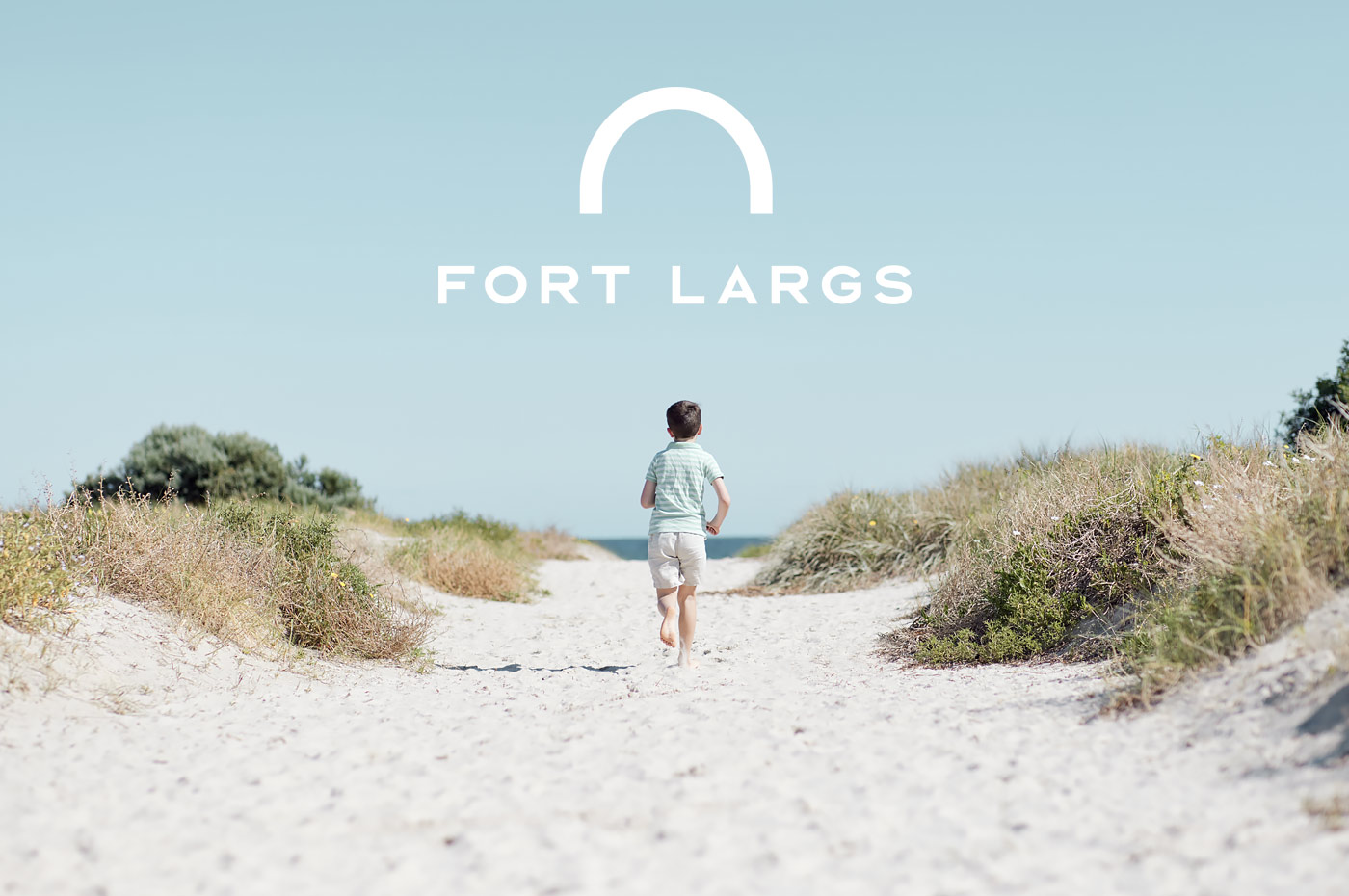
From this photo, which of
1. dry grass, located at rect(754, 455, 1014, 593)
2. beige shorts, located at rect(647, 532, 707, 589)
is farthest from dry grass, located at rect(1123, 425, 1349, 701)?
dry grass, located at rect(754, 455, 1014, 593)

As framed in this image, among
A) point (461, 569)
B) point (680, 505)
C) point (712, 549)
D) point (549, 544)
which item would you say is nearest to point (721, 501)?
point (680, 505)

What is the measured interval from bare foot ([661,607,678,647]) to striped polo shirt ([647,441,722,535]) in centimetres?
67

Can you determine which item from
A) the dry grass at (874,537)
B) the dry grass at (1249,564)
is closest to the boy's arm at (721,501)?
the dry grass at (1249,564)

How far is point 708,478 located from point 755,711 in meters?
2.32

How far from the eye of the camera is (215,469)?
2133cm

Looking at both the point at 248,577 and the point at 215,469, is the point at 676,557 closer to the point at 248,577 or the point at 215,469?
the point at 248,577

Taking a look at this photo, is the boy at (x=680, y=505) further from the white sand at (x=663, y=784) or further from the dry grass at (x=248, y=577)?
the dry grass at (x=248, y=577)

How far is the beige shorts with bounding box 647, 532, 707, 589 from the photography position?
7598 mm

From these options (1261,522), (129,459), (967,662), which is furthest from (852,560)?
(129,459)

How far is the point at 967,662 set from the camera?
7684 mm

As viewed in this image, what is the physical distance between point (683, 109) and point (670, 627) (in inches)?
339

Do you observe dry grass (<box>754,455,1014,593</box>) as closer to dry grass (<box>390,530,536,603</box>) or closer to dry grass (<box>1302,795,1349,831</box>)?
dry grass (<box>390,530,536,603</box>)

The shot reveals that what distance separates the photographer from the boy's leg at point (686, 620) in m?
7.79

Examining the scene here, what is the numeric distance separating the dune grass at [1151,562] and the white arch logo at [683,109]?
5.23 m
